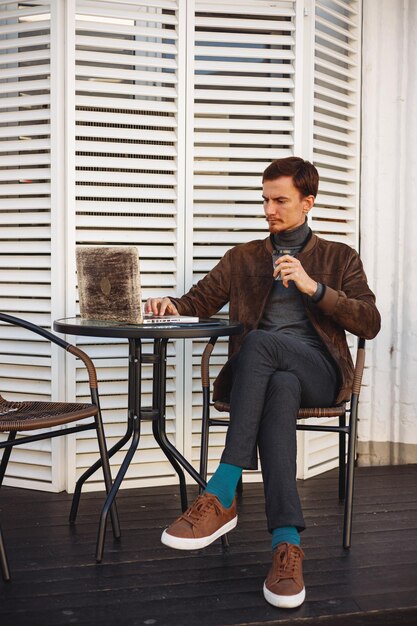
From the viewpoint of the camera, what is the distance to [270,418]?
2.80 metres

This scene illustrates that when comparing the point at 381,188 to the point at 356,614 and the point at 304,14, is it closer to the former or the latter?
the point at 304,14

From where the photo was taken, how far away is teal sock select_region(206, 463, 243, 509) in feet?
9.05

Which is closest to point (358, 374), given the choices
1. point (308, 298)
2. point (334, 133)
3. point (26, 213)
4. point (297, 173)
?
point (308, 298)

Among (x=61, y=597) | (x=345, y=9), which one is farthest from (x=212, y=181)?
(x=61, y=597)

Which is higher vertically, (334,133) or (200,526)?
(334,133)

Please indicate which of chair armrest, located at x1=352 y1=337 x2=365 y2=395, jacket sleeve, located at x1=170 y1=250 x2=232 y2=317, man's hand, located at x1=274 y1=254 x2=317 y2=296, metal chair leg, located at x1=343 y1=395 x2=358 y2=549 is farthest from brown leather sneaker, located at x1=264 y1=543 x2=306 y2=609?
jacket sleeve, located at x1=170 y1=250 x2=232 y2=317

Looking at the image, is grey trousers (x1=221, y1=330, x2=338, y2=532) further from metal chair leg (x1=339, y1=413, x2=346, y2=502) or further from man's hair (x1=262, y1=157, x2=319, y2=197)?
metal chair leg (x1=339, y1=413, x2=346, y2=502)

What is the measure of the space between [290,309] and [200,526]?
1044 mm

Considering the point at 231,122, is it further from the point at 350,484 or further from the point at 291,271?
the point at 350,484

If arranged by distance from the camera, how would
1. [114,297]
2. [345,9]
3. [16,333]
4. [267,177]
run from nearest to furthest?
1. [114,297]
2. [267,177]
3. [16,333]
4. [345,9]

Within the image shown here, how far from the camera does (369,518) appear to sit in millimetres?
3451

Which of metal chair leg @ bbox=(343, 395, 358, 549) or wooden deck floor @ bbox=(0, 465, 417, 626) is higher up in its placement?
metal chair leg @ bbox=(343, 395, 358, 549)

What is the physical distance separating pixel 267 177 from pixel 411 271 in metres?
1.29

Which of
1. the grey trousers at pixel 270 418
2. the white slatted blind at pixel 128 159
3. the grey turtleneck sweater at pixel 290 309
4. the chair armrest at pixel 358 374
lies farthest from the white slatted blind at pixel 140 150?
the grey trousers at pixel 270 418
